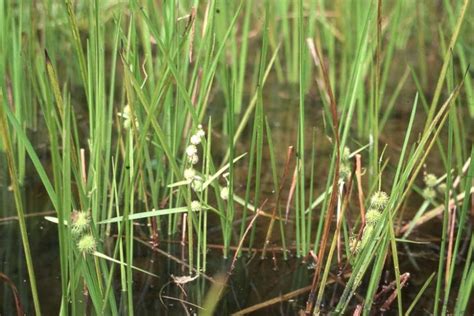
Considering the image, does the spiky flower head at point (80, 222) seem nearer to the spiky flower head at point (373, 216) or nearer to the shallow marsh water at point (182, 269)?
the shallow marsh water at point (182, 269)

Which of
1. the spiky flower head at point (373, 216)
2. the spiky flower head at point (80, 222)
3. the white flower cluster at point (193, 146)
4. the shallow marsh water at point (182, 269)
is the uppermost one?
the white flower cluster at point (193, 146)

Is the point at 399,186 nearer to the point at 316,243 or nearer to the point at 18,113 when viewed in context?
the point at 316,243

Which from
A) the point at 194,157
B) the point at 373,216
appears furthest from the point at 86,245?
the point at 373,216

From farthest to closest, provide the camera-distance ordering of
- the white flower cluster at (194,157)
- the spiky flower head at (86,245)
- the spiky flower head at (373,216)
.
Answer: the white flower cluster at (194,157), the spiky flower head at (373,216), the spiky flower head at (86,245)

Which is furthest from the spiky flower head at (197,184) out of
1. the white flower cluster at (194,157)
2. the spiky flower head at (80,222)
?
the spiky flower head at (80,222)

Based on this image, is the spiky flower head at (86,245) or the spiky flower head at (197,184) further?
the spiky flower head at (197,184)

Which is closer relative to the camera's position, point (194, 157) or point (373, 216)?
point (373, 216)

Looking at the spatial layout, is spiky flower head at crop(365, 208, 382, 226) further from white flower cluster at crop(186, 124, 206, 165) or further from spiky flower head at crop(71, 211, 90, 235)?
spiky flower head at crop(71, 211, 90, 235)

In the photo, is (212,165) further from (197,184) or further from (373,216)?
(373,216)
